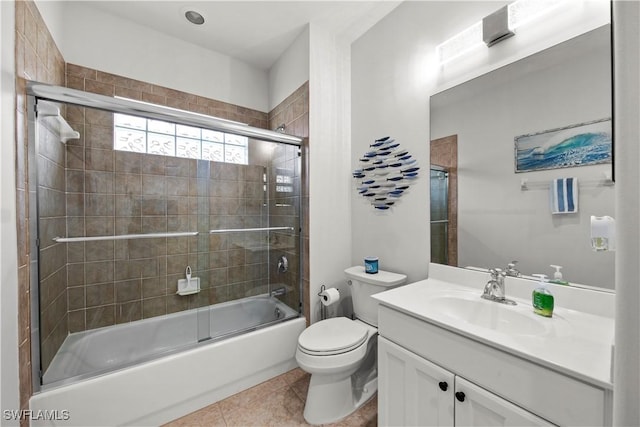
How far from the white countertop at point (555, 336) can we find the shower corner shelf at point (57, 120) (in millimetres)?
1917

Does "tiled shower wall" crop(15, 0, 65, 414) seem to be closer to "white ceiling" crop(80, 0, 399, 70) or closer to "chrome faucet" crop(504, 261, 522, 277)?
"white ceiling" crop(80, 0, 399, 70)

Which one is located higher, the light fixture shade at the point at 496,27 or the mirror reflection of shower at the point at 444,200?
the light fixture shade at the point at 496,27

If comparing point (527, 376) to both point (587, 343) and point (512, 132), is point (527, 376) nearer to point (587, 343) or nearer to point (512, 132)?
point (587, 343)

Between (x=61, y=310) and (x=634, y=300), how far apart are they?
2.47 metres

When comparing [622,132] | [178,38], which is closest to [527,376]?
[622,132]

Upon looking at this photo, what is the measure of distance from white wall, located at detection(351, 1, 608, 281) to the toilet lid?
500 mm

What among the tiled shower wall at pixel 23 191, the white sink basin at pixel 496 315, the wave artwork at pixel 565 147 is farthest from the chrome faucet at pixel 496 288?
the tiled shower wall at pixel 23 191

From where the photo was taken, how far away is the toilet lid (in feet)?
4.68

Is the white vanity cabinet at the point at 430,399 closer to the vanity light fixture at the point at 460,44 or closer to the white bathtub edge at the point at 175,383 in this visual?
the white bathtub edge at the point at 175,383

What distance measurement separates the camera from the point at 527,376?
759mm

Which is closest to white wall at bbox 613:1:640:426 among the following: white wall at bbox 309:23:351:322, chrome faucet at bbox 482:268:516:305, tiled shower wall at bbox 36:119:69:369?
chrome faucet at bbox 482:268:516:305

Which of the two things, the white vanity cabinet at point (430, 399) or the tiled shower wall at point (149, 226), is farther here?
the tiled shower wall at point (149, 226)

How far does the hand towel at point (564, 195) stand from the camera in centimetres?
104

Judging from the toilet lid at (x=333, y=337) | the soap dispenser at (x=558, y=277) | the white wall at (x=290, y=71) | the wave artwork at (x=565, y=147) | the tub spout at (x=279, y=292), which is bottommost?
the toilet lid at (x=333, y=337)
